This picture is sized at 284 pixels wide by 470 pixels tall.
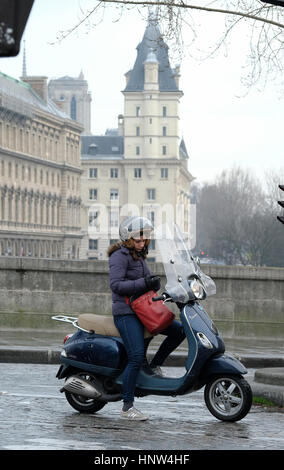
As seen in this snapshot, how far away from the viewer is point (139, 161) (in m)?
176

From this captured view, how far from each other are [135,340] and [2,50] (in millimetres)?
5056

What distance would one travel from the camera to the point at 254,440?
279 inches

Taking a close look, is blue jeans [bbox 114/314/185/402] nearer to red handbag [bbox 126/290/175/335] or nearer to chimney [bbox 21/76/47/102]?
red handbag [bbox 126/290/175/335]

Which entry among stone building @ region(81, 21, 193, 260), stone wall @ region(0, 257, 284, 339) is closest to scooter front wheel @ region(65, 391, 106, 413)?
stone wall @ region(0, 257, 284, 339)

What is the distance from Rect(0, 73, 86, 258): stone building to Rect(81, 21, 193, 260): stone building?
32.3 meters

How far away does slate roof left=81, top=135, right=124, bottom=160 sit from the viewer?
18250 centimetres

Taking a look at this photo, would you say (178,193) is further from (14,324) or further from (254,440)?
(254,440)

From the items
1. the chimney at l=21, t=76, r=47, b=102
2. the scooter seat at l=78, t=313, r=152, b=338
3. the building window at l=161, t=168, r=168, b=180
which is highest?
the chimney at l=21, t=76, r=47, b=102

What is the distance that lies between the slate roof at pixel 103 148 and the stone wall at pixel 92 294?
162865 mm

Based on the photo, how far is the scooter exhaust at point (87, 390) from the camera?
320 inches

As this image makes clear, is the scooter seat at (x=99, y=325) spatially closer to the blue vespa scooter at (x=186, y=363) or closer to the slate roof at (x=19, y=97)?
the blue vespa scooter at (x=186, y=363)

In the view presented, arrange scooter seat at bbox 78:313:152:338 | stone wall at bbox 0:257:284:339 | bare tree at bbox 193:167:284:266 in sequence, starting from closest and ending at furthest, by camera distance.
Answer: scooter seat at bbox 78:313:152:338, stone wall at bbox 0:257:284:339, bare tree at bbox 193:167:284:266

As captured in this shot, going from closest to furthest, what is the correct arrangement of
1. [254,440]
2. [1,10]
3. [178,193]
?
1. [1,10]
2. [254,440]
3. [178,193]

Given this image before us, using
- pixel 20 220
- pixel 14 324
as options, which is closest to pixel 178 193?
pixel 20 220
